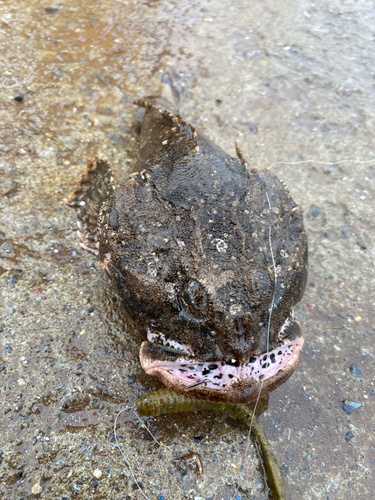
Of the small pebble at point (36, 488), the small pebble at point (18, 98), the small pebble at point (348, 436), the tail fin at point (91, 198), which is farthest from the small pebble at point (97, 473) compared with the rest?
the small pebble at point (18, 98)

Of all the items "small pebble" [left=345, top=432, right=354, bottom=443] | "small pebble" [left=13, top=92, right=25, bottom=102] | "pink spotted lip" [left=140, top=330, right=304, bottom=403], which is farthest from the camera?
"small pebble" [left=13, top=92, right=25, bottom=102]

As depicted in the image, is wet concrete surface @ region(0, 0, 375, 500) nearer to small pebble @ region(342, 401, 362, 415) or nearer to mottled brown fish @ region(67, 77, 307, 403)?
small pebble @ region(342, 401, 362, 415)

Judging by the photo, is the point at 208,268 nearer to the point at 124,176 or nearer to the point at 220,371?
the point at 220,371

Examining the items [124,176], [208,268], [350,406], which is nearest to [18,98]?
[124,176]

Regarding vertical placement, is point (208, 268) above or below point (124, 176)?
above

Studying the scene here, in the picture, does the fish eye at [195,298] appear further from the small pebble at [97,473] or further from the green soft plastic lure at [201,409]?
the small pebble at [97,473]

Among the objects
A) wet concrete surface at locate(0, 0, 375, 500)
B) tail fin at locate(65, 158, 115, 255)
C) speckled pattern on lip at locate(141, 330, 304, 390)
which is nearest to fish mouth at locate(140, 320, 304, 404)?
speckled pattern on lip at locate(141, 330, 304, 390)
